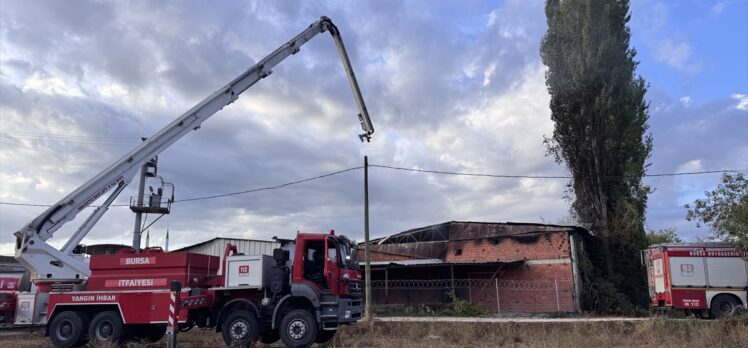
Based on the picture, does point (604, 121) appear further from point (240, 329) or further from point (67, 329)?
point (67, 329)

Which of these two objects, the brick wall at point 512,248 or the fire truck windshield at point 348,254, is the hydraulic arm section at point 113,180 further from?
the brick wall at point 512,248

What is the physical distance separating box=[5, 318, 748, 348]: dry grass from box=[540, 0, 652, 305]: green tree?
11207 mm

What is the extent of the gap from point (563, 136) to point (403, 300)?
1284cm

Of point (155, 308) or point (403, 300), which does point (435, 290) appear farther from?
point (155, 308)

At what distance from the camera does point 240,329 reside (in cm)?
1353

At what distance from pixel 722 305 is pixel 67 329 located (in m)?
22.9

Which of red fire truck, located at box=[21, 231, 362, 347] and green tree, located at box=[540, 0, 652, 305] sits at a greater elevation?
green tree, located at box=[540, 0, 652, 305]

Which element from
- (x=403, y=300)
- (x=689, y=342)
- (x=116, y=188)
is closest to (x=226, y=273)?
(x=116, y=188)

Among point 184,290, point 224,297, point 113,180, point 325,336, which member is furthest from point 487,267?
point 113,180

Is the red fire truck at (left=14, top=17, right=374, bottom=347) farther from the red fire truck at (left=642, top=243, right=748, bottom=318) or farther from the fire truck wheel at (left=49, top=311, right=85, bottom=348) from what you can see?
the red fire truck at (left=642, top=243, right=748, bottom=318)

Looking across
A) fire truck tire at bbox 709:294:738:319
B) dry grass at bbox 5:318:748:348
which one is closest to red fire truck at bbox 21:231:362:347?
dry grass at bbox 5:318:748:348

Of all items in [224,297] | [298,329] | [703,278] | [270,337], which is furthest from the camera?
[703,278]

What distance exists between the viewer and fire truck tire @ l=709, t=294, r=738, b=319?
20.0m

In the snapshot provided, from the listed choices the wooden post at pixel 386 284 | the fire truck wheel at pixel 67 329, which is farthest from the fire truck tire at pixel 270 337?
the wooden post at pixel 386 284
